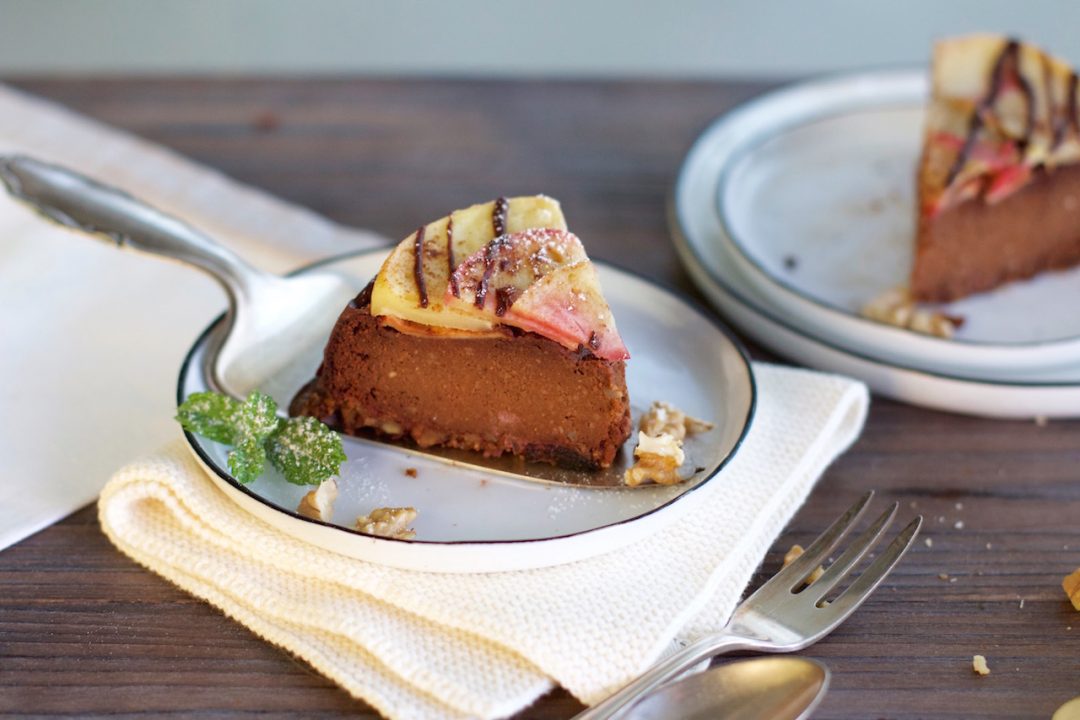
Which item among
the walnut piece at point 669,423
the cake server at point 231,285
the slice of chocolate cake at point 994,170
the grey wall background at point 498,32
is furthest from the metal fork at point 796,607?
the grey wall background at point 498,32

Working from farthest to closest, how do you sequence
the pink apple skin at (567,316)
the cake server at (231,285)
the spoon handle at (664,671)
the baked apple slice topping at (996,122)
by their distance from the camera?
the baked apple slice topping at (996,122)
the cake server at (231,285)
the pink apple skin at (567,316)
the spoon handle at (664,671)

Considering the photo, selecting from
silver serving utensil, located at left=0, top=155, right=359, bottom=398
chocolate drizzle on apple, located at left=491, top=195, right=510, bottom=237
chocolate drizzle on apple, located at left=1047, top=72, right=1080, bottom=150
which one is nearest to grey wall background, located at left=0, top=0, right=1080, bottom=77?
chocolate drizzle on apple, located at left=1047, top=72, right=1080, bottom=150

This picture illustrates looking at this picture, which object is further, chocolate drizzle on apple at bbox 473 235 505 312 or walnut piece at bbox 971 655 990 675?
chocolate drizzle on apple at bbox 473 235 505 312

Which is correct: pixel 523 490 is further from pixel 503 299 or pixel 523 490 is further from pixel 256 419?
pixel 256 419

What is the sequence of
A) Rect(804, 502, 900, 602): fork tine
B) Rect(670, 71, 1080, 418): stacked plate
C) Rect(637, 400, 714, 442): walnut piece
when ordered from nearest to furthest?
Rect(804, 502, 900, 602): fork tine
Rect(637, 400, 714, 442): walnut piece
Rect(670, 71, 1080, 418): stacked plate

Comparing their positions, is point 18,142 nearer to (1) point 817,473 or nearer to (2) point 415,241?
(2) point 415,241

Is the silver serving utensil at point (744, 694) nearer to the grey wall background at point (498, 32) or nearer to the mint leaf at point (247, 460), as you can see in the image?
the mint leaf at point (247, 460)

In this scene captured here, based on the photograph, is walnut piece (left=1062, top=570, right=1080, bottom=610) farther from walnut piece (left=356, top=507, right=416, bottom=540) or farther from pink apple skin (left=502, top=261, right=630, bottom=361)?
walnut piece (left=356, top=507, right=416, bottom=540)
